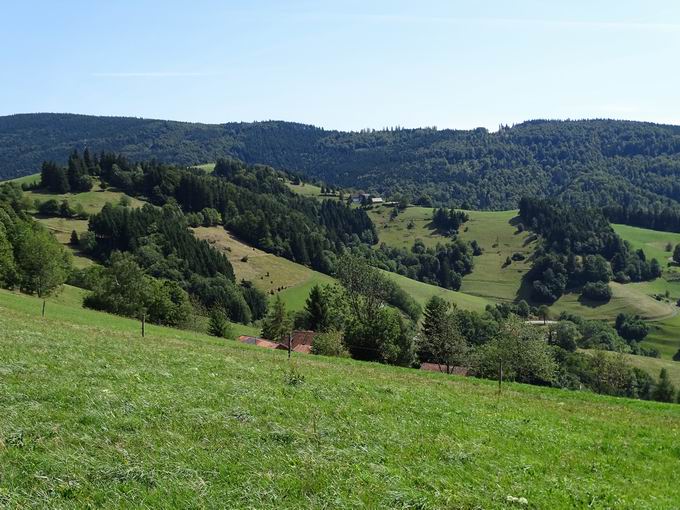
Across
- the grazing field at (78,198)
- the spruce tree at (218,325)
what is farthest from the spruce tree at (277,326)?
the grazing field at (78,198)

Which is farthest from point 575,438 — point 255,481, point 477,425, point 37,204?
point 37,204

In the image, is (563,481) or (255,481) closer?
(255,481)

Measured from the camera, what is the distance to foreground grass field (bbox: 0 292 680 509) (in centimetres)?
1012

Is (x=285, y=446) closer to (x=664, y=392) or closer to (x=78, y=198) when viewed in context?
(x=664, y=392)

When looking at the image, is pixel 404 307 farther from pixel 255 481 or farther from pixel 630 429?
pixel 255 481

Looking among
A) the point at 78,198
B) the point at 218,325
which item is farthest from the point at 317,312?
the point at 78,198

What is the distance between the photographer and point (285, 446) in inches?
498

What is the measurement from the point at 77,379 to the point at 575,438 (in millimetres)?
14838

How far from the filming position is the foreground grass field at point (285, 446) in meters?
10.1

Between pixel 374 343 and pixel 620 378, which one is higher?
pixel 374 343

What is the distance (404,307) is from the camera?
164 m

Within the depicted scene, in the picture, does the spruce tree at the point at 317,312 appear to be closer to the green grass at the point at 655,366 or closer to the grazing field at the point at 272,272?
Answer: the grazing field at the point at 272,272

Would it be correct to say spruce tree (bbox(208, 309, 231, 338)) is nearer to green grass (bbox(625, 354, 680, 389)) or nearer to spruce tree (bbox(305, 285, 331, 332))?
spruce tree (bbox(305, 285, 331, 332))

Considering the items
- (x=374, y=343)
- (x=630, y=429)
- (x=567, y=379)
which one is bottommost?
(x=567, y=379)
